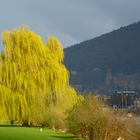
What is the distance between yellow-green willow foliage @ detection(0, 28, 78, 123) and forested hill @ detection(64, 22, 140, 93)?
312ft

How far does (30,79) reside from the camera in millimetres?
48094

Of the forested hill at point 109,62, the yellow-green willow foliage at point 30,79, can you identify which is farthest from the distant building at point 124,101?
the yellow-green willow foliage at point 30,79

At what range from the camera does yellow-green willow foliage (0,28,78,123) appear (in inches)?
1809

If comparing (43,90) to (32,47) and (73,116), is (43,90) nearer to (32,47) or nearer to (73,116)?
(32,47)

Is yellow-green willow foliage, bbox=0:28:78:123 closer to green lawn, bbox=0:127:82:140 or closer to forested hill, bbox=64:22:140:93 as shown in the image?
green lawn, bbox=0:127:82:140

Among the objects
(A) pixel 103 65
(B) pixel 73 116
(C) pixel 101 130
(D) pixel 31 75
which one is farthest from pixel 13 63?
(A) pixel 103 65

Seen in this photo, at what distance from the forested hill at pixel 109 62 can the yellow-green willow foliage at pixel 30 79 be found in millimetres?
95040

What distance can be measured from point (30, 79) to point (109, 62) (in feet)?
364

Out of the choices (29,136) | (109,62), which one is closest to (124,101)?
(109,62)

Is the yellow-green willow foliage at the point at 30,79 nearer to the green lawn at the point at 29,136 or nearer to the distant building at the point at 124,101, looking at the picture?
the green lawn at the point at 29,136

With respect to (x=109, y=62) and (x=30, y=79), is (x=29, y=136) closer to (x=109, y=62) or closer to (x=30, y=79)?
(x=30, y=79)

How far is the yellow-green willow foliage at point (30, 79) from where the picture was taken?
1809 inches

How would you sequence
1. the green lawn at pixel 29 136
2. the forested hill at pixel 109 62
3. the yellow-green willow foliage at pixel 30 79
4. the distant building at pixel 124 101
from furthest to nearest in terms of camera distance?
the forested hill at pixel 109 62, the distant building at pixel 124 101, the yellow-green willow foliage at pixel 30 79, the green lawn at pixel 29 136

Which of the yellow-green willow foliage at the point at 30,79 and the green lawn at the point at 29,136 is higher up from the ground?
the yellow-green willow foliage at the point at 30,79
